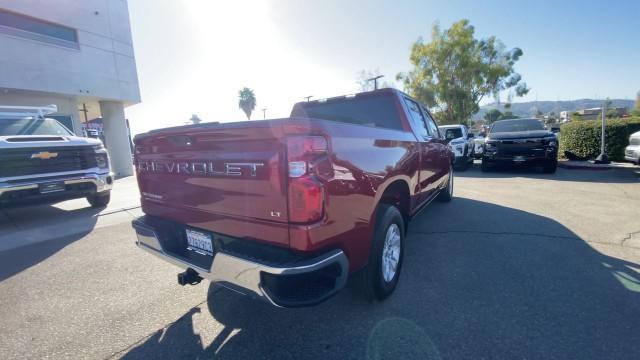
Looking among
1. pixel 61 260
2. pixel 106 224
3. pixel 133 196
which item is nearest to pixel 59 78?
pixel 133 196

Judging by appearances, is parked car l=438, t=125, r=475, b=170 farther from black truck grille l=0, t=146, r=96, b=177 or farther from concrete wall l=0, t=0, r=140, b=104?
concrete wall l=0, t=0, r=140, b=104

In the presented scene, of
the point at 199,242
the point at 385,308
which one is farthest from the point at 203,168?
the point at 385,308

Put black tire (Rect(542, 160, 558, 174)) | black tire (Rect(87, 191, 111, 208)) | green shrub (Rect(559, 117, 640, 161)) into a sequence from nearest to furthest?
black tire (Rect(87, 191, 111, 208))
black tire (Rect(542, 160, 558, 174))
green shrub (Rect(559, 117, 640, 161))

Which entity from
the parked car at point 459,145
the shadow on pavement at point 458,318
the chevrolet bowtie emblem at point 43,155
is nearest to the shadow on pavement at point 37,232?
the chevrolet bowtie emblem at point 43,155

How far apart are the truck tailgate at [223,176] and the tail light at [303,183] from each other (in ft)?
0.16

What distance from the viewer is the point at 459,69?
915 inches

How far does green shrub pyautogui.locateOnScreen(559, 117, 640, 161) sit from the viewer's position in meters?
10.1

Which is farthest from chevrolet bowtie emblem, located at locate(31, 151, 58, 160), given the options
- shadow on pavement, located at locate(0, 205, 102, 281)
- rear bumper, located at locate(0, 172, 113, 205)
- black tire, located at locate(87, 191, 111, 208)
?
black tire, located at locate(87, 191, 111, 208)

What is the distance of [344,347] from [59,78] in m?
15.0

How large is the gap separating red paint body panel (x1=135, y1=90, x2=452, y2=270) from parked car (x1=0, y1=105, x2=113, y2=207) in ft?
12.2

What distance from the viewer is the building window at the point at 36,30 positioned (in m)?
10.5

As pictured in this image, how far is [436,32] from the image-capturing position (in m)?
23.8

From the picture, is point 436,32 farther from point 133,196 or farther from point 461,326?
point 461,326

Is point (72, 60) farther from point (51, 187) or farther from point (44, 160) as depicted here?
point (51, 187)
